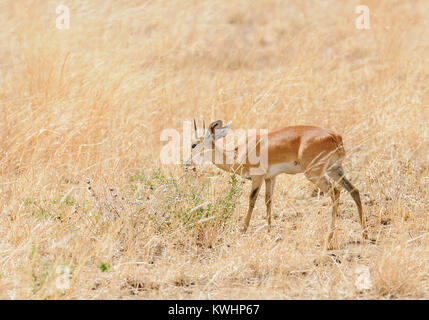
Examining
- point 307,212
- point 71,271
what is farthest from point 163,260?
point 307,212

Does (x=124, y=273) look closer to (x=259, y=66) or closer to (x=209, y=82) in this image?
(x=209, y=82)

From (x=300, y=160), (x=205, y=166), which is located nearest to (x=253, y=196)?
(x=300, y=160)

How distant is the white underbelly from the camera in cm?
614

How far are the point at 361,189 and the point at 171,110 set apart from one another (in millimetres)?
2887

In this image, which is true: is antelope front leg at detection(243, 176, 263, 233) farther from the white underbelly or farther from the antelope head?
the antelope head

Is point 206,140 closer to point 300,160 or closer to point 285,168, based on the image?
point 285,168

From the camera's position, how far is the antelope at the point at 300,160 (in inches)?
235

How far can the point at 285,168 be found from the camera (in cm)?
617

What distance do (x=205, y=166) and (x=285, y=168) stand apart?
131cm

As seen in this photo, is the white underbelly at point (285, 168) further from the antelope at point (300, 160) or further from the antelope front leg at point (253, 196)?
the antelope front leg at point (253, 196)

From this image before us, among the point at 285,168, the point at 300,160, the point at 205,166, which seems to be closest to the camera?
the point at 300,160

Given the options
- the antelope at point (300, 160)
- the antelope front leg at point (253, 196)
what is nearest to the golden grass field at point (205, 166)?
the antelope front leg at point (253, 196)

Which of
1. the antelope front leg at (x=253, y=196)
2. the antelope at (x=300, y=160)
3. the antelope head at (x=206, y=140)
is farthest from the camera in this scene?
the antelope head at (x=206, y=140)

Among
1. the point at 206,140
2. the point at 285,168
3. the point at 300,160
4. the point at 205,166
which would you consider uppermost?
the point at 206,140
